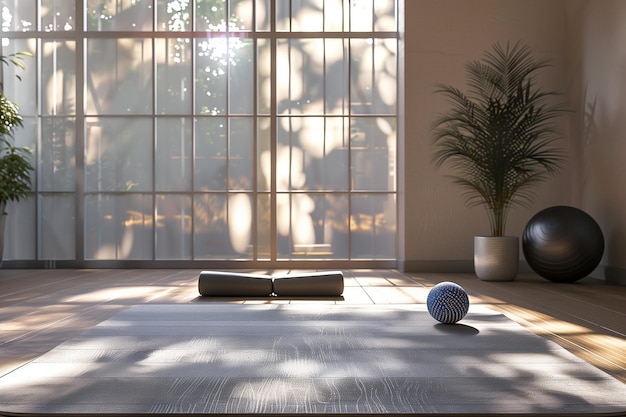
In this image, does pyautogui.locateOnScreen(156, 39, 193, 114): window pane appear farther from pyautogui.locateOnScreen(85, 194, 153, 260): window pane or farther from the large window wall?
pyautogui.locateOnScreen(85, 194, 153, 260): window pane

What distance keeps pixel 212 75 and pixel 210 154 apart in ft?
2.57

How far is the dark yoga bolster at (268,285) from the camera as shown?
4.68m

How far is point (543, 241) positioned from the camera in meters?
5.88

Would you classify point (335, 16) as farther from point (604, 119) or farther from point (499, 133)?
point (604, 119)

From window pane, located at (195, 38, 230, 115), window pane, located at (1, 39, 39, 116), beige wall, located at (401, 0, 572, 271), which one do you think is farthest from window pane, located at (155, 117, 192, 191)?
beige wall, located at (401, 0, 572, 271)

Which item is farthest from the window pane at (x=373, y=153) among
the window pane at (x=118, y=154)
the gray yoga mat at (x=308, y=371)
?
the gray yoga mat at (x=308, y=371)

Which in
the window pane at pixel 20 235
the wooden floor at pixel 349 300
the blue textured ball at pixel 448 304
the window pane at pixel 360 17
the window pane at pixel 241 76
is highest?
the window pane at pixel 360 17

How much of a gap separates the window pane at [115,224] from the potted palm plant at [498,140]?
2897mm

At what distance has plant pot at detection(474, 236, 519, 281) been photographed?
6129 millimetres

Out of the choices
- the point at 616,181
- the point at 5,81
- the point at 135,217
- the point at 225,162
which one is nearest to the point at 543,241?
the point at 616,181

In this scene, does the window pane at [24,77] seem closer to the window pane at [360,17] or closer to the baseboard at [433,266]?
the window pane at [360,17]

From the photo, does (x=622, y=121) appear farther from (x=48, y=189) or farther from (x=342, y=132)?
(x=48, y=189)

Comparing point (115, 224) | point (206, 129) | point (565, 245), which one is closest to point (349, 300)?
point (565, 245)

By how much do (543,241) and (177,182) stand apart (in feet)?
11.5
